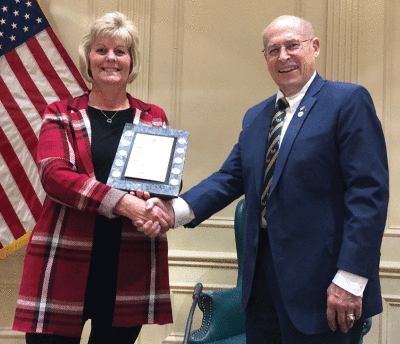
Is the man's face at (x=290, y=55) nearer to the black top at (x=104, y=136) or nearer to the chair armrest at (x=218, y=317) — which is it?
the black top at (x=104, y=136)

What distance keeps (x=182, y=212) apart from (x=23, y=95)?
1.71 meters

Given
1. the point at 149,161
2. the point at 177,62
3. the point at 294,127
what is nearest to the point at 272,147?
the point at 294,127

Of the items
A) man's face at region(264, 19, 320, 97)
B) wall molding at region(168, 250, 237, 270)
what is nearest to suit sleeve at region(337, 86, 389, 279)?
man's face at region(264, 19, 320, 97)

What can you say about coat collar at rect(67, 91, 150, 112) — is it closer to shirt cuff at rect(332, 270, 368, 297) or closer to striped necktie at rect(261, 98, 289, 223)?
striped necktie at rect(261, 98, 289, 223)

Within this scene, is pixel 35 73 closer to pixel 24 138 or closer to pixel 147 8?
pixel 24 138

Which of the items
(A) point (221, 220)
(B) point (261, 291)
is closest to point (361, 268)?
(B) point (261, 291)

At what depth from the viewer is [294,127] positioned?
4.93 feet

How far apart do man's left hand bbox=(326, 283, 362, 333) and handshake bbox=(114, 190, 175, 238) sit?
2.32 ft

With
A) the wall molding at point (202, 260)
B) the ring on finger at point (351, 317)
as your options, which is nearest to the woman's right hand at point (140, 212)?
the ring on finger at point (351, 317)

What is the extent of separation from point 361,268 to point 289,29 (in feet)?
2.93

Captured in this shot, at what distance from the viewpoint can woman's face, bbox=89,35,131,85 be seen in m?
1.90

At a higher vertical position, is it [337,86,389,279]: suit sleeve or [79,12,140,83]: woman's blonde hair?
[79,12,140,83]: woman's blonde hair

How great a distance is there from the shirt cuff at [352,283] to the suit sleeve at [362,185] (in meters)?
0.02

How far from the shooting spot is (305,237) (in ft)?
4.64
